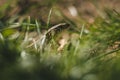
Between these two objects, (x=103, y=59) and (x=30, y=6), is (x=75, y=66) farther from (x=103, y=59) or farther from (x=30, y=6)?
(x=30, y=6)

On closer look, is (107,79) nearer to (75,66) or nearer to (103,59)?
(75,66)

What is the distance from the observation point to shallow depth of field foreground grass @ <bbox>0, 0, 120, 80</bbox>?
5.82ft

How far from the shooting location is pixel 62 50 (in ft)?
7.62

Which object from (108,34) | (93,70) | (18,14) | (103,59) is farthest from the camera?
(18,14)

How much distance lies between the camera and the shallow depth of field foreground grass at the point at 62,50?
1.77 m

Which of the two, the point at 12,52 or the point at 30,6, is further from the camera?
the point at 30,6

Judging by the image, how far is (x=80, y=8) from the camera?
117 inches

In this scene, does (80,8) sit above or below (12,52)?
above

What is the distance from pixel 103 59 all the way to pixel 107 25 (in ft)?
1.39

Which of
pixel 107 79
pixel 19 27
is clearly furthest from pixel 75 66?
pixel 19 27

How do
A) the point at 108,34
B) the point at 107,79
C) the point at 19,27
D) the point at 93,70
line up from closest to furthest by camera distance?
1. the point at 107,79
2. the point at 93,70
3. the point at 108,34
4. the point at 19,27

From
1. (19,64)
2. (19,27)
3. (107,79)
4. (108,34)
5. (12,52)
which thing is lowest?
(107,79)

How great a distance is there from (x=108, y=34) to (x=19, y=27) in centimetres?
54

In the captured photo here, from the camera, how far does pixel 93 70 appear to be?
6.26 feet
